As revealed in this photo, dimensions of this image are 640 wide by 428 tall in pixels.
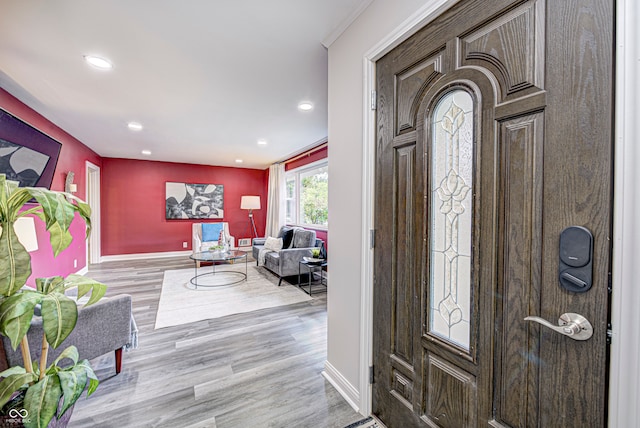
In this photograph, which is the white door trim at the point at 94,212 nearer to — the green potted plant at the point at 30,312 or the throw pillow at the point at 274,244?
the throw pillow at the point at 274,244

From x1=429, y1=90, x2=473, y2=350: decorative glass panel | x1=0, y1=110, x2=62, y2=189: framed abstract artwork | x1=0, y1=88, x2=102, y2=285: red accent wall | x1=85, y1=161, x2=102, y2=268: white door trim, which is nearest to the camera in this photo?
x1=429, y1=90, x2=473, y2=350: decorative glass panel

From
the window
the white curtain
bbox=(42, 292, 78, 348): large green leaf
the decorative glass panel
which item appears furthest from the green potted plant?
the white curtain

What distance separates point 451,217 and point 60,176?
521 cm

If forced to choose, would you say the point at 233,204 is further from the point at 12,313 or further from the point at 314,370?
the point at 12,313

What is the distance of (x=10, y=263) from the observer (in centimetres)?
92

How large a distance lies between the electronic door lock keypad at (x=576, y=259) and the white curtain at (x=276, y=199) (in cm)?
602

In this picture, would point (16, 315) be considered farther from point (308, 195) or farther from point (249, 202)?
point (249, 202)

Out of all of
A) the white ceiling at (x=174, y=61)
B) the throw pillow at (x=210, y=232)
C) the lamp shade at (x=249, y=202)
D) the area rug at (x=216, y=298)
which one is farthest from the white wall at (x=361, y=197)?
the lamp shade at (x=249, y=202)

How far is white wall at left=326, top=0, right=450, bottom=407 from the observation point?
161cm

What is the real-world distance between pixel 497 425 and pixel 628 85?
1.18m

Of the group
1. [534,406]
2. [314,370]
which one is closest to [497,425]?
[534,406]

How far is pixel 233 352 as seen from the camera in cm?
229

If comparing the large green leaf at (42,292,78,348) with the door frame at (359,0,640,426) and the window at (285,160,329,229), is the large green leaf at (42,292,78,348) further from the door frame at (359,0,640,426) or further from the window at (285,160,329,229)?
the window at (285,160,329,229)

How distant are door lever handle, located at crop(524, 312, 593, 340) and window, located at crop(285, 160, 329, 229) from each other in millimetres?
4343
